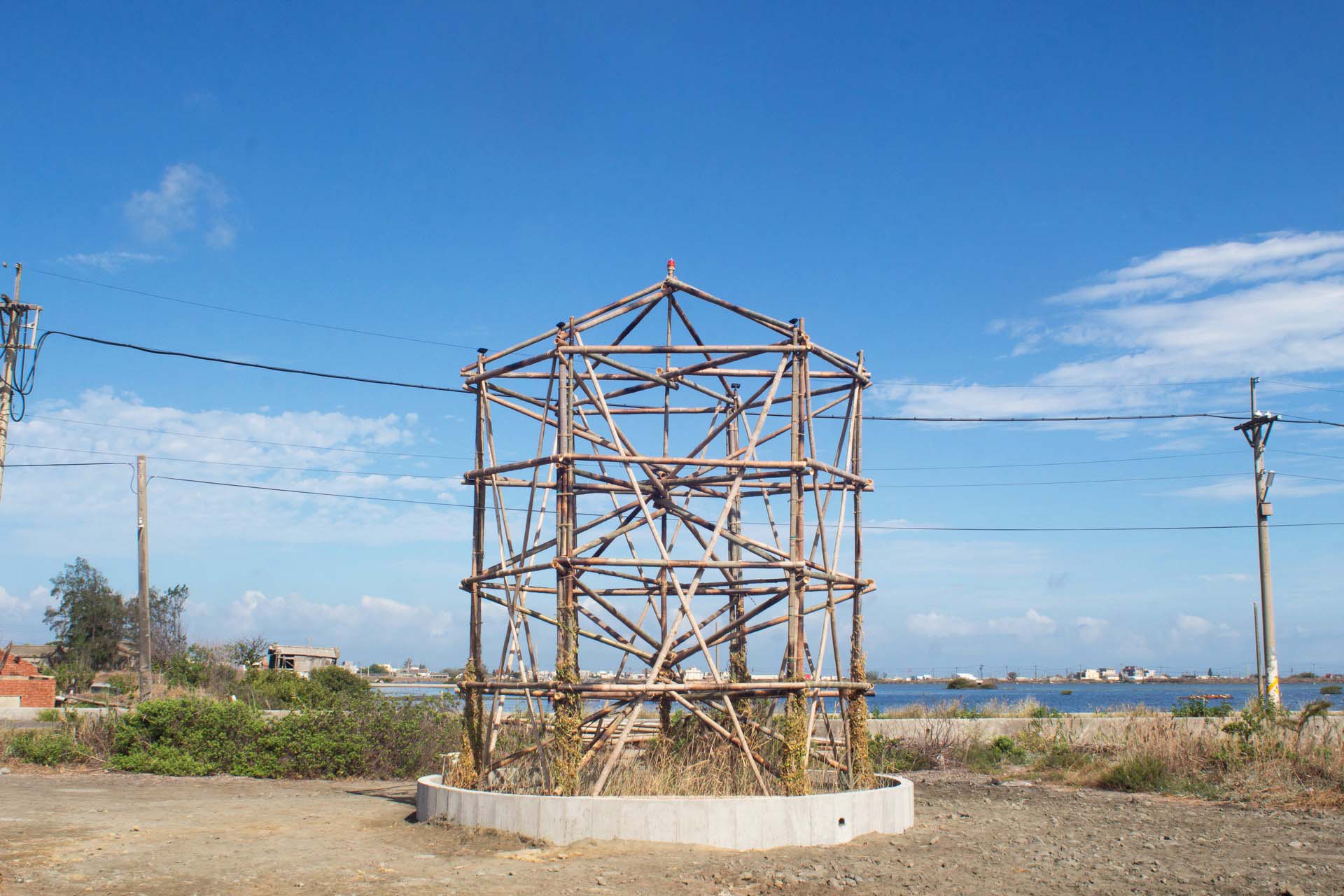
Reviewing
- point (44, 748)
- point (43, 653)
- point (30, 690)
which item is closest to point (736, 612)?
point (44, 748)

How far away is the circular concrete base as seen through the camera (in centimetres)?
1187

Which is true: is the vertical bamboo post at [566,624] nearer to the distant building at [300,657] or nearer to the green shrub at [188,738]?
the green shrub at [188,738]

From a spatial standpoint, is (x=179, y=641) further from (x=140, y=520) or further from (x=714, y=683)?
(x=714, y=683)

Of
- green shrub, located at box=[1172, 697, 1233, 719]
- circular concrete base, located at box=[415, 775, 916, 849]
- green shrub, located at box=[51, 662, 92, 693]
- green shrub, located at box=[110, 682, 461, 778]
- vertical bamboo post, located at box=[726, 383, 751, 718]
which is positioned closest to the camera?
circular concrete base, located at box=[415, 775, 916, 849]

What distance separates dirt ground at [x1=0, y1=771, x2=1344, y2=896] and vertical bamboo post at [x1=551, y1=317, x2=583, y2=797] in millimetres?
1047

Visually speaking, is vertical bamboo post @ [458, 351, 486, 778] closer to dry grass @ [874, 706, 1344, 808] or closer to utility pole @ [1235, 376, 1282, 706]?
dry grass @ [874, 706, 1344, 808]

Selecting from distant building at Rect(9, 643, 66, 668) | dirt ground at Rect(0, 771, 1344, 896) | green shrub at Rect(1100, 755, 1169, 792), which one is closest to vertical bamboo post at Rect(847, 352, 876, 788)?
dirt ground at Rect(0, 771, 1344, 896)

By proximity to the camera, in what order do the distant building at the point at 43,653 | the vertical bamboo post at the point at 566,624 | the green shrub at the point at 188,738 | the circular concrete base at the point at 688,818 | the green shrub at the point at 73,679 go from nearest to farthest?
the circular concrete base at the point at 688,818 < the vertical bamboo post at the point at 566,624 < the green shrub at the point at 188,738 < the green shrub at the point at 73,679 < the distant building at the point at 43,653

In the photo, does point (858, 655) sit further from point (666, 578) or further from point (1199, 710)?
point (1199, 710)

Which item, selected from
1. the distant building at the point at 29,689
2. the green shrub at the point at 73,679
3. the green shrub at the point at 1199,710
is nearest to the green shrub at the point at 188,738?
the green shrub at the point at 1199,710

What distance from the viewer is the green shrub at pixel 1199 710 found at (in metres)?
22.7

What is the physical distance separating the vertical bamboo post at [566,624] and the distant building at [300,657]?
136 ft

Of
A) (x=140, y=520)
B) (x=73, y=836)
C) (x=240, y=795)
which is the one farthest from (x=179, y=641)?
(x=73, y=836)

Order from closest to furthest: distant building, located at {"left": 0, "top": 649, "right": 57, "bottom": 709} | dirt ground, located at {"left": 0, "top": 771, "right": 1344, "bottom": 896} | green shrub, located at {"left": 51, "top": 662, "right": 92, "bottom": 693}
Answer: dirt ground, located at {"left": 0, "top": 771, "right": 1344, "bottom": 896}, distant building, located at {"left": 0, "top": 649, "right": 57, "bottom": 709}, green shrub, located at {"left": 51, "top": 662, "right": 92, "bottom": 693}
